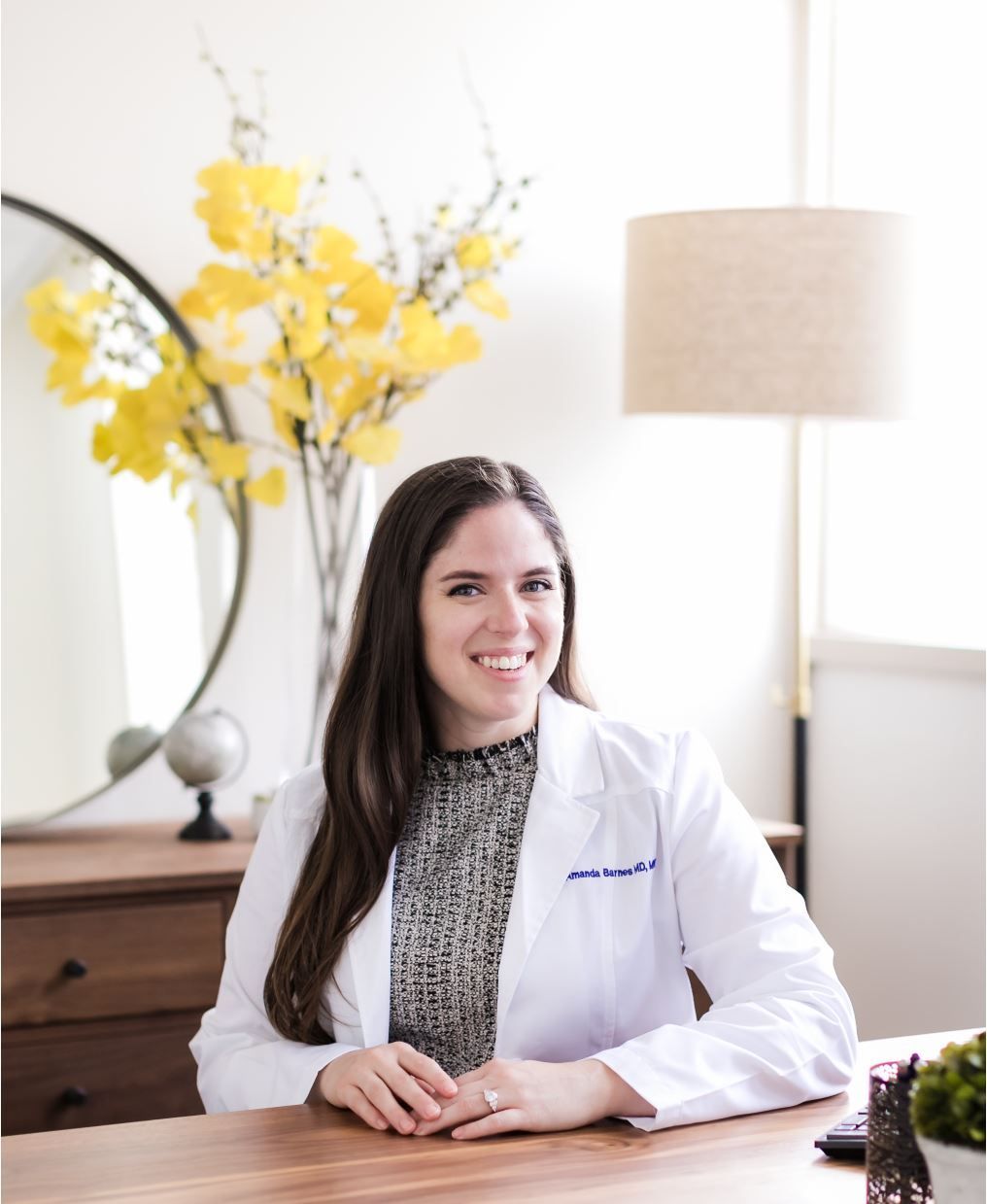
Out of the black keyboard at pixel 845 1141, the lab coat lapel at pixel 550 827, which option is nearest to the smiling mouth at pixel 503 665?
the lab coat lapel at pixel 550 827

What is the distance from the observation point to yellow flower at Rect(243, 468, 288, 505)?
281cm

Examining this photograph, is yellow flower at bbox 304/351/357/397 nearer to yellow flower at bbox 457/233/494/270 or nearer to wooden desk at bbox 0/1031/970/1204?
yellow flower at bbox 457/233/494/270

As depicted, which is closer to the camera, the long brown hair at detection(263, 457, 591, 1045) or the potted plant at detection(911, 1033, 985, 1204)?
the potted plant at detection(911, 1033, 985, 1204)

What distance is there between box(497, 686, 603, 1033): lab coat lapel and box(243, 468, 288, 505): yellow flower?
108cm

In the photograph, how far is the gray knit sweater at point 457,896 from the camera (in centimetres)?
174

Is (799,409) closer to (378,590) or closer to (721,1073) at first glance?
(378,590)

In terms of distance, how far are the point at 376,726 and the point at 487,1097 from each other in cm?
58

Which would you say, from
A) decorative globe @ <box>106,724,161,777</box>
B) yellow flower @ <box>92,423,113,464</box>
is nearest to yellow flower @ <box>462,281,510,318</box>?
yellow flower @ <box>92,423,113,464</box>

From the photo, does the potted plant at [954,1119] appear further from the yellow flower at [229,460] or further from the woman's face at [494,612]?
the yellow flower at [229,460]

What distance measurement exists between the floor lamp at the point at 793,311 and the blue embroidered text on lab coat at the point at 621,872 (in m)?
1.33

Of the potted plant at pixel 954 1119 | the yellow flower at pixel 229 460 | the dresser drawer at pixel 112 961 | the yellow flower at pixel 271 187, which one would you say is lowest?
the dresser drawer at pixel 112 961

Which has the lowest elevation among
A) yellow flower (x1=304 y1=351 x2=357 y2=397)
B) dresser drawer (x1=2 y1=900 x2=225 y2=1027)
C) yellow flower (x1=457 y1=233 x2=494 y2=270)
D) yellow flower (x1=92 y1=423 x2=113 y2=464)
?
dresser drawer (x1=2 y1=900 x2=225 y2=1027)

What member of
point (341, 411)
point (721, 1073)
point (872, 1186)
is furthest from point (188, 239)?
point (872, 1186)

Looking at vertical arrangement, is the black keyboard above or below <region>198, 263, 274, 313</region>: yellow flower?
below
